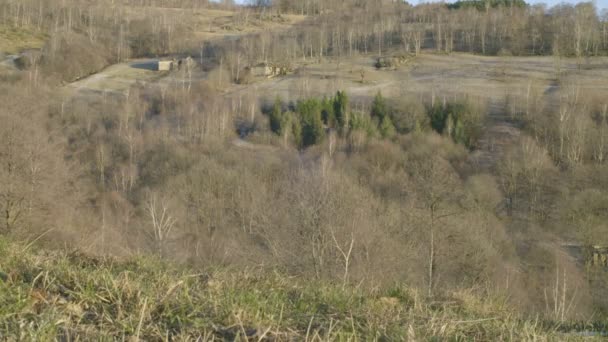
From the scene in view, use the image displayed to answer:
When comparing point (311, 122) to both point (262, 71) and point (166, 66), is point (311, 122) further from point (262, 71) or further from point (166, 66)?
point (166, 66)

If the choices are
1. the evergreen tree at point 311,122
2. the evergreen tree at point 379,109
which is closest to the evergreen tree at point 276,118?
the evergreen tree at point 311,122

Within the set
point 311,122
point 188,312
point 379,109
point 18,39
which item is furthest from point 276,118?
point 188,312

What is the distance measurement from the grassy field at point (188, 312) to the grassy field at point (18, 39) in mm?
77596

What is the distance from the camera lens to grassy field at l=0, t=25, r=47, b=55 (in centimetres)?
7412

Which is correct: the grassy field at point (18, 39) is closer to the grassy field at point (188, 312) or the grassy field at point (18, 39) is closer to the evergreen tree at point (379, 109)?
the evergreen tree at point (379, 109)

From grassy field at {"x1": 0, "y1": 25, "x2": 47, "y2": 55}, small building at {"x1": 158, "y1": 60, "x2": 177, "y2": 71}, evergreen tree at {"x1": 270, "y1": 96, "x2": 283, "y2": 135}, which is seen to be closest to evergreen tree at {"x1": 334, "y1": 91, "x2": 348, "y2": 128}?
evergreen tree at {"x1": 270, "y1": 96, "x2": 283, "y2": 135}

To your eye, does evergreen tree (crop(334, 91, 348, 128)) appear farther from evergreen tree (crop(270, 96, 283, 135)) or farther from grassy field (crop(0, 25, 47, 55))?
grassy field (crop(0, 25, 47, 55))

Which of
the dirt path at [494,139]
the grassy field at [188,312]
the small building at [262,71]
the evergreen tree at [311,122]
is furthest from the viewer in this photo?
the small building at [262,71]

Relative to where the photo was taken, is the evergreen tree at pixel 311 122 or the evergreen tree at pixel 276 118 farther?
the evergreen tree at pixel 276 118

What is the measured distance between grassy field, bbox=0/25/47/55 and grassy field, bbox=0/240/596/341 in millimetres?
77596

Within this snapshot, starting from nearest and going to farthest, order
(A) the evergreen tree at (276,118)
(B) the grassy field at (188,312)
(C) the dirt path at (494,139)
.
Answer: (B) the grassy field at (188,312)
(C) the dirt path at (494,139)
(A) the evergreen tree at (276,118)

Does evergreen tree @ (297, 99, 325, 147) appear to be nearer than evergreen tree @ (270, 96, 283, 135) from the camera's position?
Yes

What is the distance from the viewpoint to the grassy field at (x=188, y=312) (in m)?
2.57

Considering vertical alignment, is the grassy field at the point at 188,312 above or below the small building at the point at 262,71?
below
